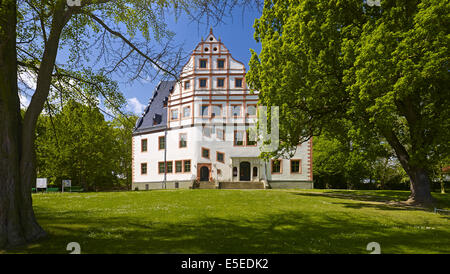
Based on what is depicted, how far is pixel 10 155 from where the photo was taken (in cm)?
632

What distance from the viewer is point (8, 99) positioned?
6.44 m

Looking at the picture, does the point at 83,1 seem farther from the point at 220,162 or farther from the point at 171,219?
the point at 220,162

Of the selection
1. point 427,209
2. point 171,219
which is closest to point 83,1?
point 171,219

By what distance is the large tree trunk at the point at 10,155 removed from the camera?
623 centimetres

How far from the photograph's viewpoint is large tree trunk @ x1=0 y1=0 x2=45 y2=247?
20.4ft

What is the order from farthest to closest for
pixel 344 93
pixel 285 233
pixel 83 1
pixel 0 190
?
pixel 344 93
pixel 285 233
pixel 83 1
pixel 0 190

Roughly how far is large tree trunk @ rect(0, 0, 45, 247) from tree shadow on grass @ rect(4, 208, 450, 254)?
25.3 inches

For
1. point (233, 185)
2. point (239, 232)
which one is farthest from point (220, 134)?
point (239, 232)

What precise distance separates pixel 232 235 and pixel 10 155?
20.2ft

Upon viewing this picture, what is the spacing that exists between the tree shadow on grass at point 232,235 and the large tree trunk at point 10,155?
0.64 meters

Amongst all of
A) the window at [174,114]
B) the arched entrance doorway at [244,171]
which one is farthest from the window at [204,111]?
the arched entrance doorway at [244,171]

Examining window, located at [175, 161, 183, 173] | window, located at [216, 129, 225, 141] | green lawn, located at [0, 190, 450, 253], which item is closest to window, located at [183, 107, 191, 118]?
window, located at [216, 129, 225, 141]

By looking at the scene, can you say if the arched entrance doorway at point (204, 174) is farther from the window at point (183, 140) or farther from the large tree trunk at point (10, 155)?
the large tree trunk at point (10, 155)
